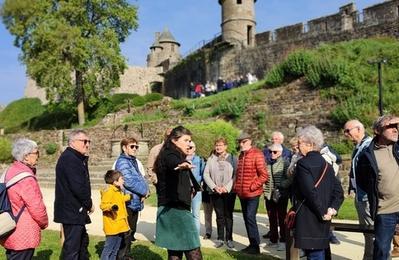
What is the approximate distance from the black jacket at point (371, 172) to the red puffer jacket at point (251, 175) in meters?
2.03

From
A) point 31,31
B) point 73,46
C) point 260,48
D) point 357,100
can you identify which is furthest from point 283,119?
point 31,31

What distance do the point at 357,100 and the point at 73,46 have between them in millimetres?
18320

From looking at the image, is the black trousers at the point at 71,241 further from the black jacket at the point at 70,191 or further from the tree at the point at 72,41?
the tree at the point at 72,41

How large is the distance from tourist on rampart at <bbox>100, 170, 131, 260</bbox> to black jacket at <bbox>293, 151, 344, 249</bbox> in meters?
2.37

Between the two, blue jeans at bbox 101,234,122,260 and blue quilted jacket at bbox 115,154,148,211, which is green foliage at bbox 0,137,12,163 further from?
blue jeans at bbox 101,234,122,260

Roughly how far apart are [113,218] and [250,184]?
2102mm

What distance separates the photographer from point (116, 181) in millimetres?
5836

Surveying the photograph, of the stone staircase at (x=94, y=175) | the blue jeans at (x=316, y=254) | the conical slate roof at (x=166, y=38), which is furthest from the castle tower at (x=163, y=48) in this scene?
the blue jeans at (x=316, y=254)

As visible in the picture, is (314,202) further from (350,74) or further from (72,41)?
(72,41)

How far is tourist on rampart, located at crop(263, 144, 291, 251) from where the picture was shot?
7.02 metres

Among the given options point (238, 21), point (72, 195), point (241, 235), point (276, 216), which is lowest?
point (241, 235)

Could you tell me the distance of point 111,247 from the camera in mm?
5656

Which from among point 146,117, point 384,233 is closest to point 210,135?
point 146,117

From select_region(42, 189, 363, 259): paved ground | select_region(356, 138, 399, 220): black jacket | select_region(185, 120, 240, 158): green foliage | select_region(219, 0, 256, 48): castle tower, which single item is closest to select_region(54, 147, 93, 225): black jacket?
select_region(42, 189, 363, 259): paved ground
